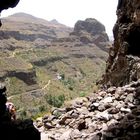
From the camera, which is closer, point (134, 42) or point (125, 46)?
point (125, 46)

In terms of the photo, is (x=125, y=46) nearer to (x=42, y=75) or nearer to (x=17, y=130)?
(x=17, y=130)

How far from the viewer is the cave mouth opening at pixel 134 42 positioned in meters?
27.2

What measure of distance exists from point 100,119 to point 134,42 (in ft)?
40.2

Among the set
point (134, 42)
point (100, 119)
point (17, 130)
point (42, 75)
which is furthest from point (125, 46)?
point (42, 75)

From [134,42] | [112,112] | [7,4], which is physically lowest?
[112,112]

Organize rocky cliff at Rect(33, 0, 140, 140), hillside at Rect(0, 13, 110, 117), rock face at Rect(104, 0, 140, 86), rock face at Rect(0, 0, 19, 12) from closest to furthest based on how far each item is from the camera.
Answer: rock face at Rect(0, 0, 19, 12) < rocky cliff at Rect(33, 0, 140, 140) < rock face at Rect(104, 0, 140, 86) < hillside at Rect(0, 13, 110, 117)

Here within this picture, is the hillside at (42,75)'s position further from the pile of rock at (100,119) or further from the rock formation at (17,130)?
the rock formation at (17,130)

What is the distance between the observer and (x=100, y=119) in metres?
16.6

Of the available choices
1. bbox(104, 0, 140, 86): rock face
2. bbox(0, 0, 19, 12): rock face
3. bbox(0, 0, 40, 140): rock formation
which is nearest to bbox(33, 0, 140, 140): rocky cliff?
bbox(104, 0, 140, 86): rock face

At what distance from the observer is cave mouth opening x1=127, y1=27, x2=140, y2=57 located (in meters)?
27.2

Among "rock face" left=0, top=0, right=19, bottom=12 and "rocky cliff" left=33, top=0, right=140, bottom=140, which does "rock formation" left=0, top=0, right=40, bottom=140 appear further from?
"rock face" left=0, top=0, right=19, bottom=12

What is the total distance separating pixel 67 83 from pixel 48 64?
83.8 ft

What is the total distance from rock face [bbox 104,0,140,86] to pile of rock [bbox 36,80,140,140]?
547cm

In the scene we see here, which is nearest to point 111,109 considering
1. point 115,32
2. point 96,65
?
point 115,32
